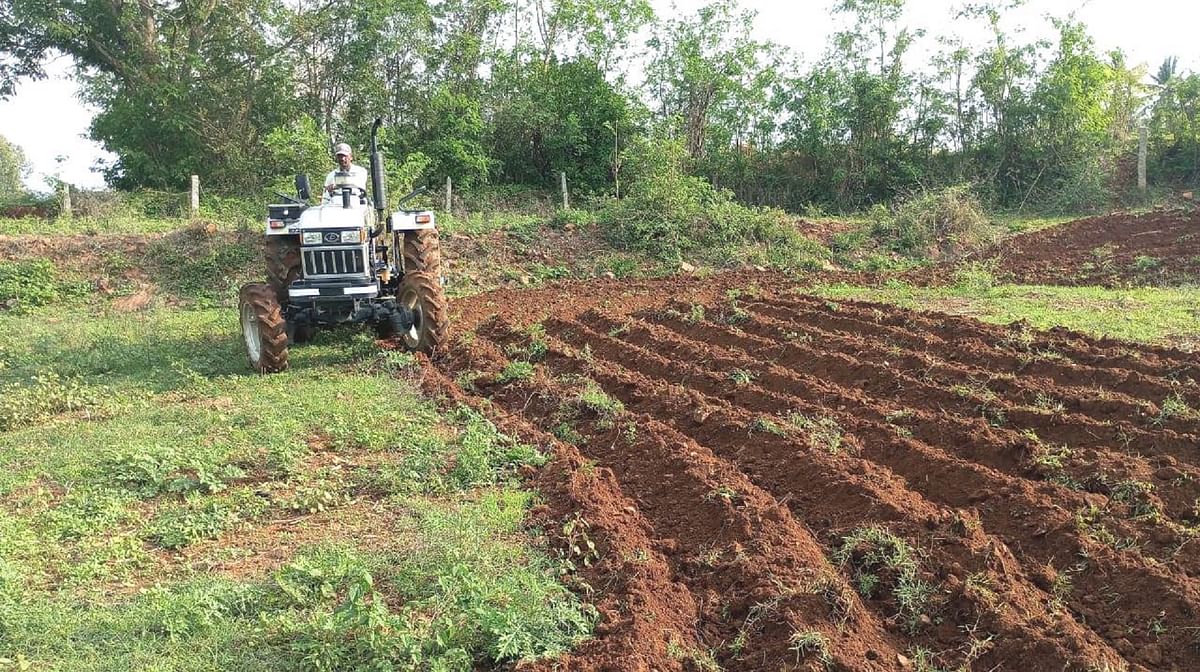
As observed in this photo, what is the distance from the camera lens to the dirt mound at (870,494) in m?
3.62

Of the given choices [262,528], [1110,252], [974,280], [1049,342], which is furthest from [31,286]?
[1110,252]

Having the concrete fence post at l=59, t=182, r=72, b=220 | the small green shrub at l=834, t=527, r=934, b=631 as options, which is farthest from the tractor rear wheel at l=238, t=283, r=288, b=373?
the concrete fence post at l=59, t=182, r=72, b=220

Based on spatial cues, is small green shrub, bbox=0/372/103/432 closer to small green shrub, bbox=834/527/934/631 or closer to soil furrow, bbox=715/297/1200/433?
small green shrub, bbox=834/527/934/631

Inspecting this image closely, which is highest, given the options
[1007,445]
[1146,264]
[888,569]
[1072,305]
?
[1146,264]

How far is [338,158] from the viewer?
8.57m

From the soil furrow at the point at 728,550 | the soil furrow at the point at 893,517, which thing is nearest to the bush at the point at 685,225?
the soil furrow at the point at 893,517

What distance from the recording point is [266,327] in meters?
7.84

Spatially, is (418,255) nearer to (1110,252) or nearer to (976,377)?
(976,377)

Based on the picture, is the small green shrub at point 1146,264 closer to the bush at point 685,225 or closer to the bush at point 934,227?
the bush at point 934,227

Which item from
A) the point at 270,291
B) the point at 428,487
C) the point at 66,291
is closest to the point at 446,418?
the point at 428,487

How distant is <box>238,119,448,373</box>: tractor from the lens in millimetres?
7957

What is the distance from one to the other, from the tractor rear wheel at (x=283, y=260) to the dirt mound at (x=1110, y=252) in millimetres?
10883

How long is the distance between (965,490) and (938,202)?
1397cm

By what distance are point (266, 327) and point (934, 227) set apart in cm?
1422
